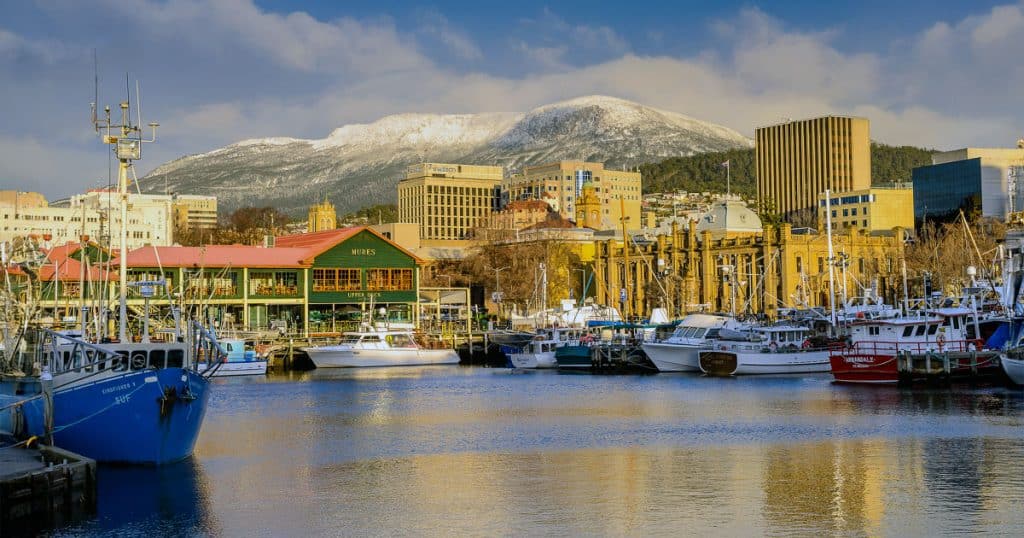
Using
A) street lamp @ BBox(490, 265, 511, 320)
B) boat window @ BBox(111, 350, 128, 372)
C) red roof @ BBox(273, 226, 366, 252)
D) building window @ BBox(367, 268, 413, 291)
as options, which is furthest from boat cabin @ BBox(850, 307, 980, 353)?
street lamp @ BBox(490, 265, 511, 320)

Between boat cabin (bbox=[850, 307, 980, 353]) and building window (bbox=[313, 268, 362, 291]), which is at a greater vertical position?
building window (bbox=[313, 268, 362, 291])

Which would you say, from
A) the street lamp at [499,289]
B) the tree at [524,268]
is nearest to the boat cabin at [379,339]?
the street lamp at [499,289]

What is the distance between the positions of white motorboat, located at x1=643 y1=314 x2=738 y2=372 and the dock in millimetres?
68570

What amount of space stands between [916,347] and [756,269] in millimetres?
72161

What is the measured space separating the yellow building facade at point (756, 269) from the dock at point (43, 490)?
108m

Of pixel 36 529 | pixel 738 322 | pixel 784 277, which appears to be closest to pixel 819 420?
pixel 36 529

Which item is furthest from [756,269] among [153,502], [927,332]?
[153,502]

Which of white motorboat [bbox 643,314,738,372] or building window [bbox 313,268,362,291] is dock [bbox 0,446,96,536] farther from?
building window [bbox 313,268,362,291]

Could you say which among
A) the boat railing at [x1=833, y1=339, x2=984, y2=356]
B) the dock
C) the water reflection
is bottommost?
the water reflection

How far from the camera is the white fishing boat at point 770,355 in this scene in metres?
98.0

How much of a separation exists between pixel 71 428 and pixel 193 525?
923 centimetres

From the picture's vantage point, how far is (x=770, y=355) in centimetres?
9906

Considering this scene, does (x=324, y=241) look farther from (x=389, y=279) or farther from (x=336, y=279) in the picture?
(x=389, y=279)

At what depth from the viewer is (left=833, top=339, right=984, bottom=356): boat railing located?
8662 centimetres
